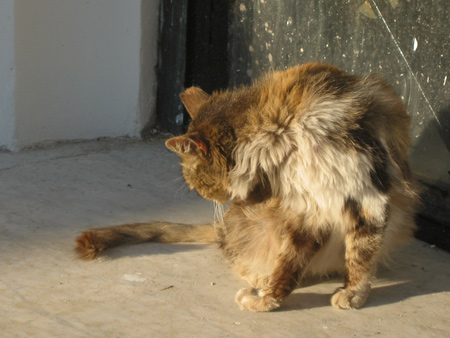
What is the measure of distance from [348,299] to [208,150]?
0.89 meters

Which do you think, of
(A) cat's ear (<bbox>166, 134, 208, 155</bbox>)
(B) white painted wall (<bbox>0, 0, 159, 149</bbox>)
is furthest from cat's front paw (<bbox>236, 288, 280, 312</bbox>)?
(B) white painted wall (<bbox>0, 0, 159, 149</bbox>)

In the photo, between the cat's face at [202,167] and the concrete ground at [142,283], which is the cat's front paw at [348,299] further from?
the cat's face at [202,167]

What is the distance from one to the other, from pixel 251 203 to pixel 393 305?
78cm

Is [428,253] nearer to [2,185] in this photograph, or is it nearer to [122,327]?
[122,327]

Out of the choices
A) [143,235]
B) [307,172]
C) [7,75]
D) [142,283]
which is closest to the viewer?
[307,172]

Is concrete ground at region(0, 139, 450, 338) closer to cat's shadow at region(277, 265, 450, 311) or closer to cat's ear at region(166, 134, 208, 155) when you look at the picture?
cat's shadow at region(277, 265, 450, 311)

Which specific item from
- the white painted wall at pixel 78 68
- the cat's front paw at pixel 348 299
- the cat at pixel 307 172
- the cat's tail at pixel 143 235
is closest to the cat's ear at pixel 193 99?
the cat at pixel 307 172

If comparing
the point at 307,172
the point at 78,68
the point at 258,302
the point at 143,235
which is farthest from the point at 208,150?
the point at 78,68

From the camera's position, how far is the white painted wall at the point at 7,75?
15.1 feet

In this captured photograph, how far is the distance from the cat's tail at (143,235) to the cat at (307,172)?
0.47 m

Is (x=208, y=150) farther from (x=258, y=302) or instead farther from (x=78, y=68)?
(x=78, y=68)

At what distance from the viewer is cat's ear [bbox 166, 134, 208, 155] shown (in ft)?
9.55

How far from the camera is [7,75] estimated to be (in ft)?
15.5

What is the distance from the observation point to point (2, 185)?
14.2ft
